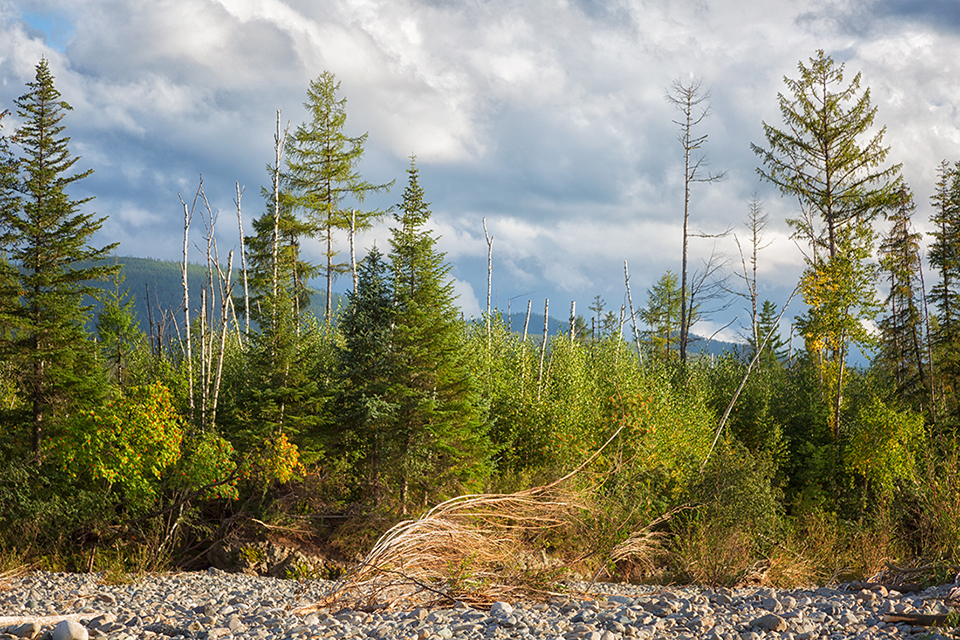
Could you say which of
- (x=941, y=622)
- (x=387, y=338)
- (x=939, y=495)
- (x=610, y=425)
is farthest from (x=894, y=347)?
(x=941, y=622)

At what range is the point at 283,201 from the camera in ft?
82.2

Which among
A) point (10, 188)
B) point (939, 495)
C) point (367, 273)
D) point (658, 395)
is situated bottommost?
point (939, 495)

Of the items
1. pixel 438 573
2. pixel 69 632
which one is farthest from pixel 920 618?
pixel 69 632

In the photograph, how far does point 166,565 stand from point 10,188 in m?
9.37

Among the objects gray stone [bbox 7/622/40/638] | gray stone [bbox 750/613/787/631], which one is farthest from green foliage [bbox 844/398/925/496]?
Result: gray stone [bbox 7/622/40/638]

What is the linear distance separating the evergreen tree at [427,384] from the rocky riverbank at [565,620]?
7775mm

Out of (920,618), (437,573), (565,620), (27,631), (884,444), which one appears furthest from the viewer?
(884,444)

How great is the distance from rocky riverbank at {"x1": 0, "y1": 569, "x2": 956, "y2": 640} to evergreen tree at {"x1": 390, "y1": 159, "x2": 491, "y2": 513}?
778 cm

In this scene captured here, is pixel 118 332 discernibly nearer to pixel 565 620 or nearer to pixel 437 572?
pixel 437 572

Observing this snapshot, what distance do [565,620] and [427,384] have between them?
31.7ft

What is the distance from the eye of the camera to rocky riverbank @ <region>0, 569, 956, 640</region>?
4508mm

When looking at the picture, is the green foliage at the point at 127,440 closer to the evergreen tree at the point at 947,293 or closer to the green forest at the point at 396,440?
the green forest at the point at 396,440

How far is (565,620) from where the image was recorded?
497 cm

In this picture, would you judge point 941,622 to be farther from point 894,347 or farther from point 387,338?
point 894,347
